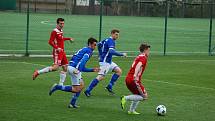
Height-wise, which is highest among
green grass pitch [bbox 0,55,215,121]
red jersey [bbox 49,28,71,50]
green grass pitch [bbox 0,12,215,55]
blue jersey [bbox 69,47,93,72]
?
red jersey [bbox 49,28,71,50]

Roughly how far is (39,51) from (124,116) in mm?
17659

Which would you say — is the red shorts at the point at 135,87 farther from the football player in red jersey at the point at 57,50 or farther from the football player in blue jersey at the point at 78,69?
the football player in red jersey at the point at 57,50

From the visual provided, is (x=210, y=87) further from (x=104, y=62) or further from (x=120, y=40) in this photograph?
(x=120, y=40)

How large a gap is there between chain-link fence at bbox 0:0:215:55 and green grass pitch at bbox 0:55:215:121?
27.1 feet

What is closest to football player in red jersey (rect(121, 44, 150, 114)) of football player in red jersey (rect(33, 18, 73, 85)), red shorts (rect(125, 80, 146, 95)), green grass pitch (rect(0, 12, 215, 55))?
red shorts (rect(125, 80, 146, 95))

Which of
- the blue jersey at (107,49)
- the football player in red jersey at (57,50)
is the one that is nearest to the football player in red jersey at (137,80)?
the blue jersey at (107,49)

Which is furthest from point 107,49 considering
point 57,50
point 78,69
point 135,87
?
point 135,87

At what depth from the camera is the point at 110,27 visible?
153 feet

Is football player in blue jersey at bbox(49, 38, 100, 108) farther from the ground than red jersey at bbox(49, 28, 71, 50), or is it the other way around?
red jersey at bbox(49, 28, 71, 50)

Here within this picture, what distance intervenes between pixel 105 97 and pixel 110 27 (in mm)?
30914

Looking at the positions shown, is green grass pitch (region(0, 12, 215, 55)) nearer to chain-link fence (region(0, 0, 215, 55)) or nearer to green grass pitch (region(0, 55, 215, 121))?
chain-link fence (region(0, 0, 215, 55))

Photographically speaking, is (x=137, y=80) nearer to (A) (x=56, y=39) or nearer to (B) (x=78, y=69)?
(B) (x=78, y=69)

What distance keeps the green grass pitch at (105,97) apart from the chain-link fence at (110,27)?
325 inches

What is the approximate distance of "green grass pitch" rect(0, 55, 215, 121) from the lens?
13062 mm
